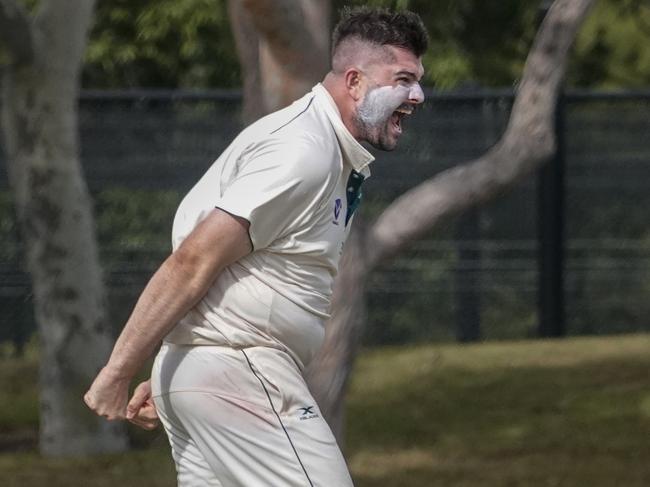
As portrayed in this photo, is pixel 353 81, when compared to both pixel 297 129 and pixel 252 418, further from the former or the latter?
pixel 252 418

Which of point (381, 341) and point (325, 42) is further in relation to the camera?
point (381, 341)

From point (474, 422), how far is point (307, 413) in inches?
216

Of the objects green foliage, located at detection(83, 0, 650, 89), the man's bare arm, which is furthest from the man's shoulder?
green foliage, located at detection(83, 0, 650, 89)

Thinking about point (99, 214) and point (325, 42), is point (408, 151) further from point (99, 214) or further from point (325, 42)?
point (325, 42)

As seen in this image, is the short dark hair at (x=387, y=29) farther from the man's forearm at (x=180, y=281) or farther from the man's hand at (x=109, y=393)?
the man's hand at (x=109, y=393)

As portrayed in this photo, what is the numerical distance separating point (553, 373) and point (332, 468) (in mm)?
6591

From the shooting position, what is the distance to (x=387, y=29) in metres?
4.01

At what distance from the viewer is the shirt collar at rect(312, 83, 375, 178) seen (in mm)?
3943

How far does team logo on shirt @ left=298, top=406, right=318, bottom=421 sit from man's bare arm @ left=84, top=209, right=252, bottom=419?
37 cm

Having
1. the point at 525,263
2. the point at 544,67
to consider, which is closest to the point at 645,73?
the point at 525,263

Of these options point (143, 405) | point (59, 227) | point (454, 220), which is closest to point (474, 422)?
point (59, 227)

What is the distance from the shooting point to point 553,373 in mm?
10305

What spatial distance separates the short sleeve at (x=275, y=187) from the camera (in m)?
3.72

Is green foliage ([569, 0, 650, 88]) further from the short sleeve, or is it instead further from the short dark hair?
the short sleeve
